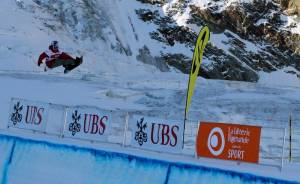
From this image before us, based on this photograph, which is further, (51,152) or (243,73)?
(243,73)

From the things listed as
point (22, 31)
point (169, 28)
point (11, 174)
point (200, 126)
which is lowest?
point (11, 174)

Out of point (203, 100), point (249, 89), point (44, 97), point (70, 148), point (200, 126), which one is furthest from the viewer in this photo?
point (249, 89)

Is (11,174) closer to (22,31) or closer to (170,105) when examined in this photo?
(170,105)

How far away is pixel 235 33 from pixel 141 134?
256 feet

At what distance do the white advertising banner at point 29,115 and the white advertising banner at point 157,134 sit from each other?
6.05 feet

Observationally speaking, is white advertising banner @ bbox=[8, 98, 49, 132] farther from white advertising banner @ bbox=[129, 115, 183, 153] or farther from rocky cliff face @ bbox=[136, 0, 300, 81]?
rocky cliff face @ bbox=[136, 0, 300, 81]

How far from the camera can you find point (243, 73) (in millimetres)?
77500

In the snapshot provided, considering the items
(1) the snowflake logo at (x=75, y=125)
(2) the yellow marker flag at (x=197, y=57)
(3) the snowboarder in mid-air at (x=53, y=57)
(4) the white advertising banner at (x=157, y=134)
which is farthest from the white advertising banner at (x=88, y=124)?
(3) the snowboarder in mid-air at (x=53, y=57)

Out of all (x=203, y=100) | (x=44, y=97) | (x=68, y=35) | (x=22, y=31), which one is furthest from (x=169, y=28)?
(x=44, y=97)

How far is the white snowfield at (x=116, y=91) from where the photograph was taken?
19.4 meters

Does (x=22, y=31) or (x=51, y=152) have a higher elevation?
(x=22, y=31)

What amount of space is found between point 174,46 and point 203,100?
45.6m

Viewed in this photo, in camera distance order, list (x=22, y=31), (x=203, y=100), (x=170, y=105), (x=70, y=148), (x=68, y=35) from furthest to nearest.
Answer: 1. (x=68, y=35)
2. (x=22, y=31)
3. (x=203, y=100)
4. (x=170, y=105)
5. (x=70, y=148)

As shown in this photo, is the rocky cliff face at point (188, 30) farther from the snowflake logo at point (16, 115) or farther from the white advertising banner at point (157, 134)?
the white advertising banner at point (157, 134)
